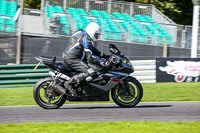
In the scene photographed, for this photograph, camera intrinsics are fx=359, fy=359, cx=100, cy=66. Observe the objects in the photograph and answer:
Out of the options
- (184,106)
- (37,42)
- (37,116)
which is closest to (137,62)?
(37,42)

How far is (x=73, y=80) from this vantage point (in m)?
7.43

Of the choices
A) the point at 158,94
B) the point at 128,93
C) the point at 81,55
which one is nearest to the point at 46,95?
the point at 81,55

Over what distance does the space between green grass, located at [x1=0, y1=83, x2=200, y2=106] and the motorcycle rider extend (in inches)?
80.5

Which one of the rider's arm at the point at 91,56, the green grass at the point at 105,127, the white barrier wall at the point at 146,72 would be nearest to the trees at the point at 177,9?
the white barrier wall at the point at 146,72

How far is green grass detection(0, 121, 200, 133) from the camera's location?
5.33m

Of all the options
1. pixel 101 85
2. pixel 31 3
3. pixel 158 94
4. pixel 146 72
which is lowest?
pixel 158 94

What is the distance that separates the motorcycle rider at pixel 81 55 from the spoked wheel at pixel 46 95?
12.9 inches

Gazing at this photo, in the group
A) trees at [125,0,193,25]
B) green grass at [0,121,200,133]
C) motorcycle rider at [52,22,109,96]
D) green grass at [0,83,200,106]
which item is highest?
trees at [125,0,193,25]

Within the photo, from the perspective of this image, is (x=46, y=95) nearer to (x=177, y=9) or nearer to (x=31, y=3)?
(x=177, y=9)

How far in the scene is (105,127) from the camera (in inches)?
219

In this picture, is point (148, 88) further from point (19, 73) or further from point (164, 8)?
point (164, 8)

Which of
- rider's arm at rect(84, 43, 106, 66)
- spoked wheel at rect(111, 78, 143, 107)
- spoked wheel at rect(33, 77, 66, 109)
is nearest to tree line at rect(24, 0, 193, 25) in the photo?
spoked wheel at rect(111, 78, 143, 107)

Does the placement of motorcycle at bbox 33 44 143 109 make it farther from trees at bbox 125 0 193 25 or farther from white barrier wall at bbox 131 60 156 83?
trees at bbox 125 0 193 25

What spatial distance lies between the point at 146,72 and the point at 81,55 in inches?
245
